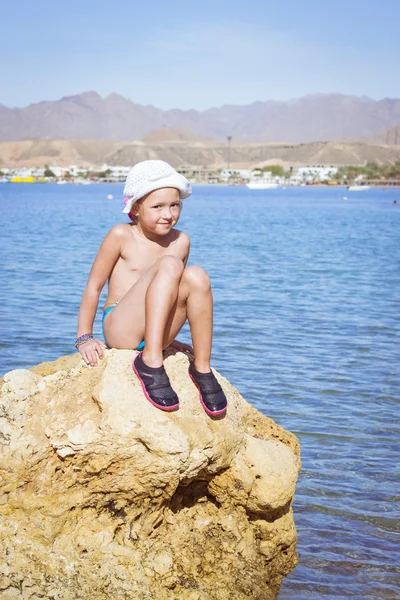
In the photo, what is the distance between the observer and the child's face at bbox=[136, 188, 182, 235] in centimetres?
482

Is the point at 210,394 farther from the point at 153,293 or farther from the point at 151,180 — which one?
A: the point at 151,180

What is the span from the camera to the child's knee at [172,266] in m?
4.26

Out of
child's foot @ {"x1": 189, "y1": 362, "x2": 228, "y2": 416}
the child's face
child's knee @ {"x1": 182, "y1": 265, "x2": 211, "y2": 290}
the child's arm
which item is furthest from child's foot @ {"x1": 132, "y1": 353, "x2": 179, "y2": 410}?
the child's face

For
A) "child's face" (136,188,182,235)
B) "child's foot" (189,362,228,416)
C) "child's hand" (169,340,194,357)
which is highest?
"child's face" (136,188,182,235)

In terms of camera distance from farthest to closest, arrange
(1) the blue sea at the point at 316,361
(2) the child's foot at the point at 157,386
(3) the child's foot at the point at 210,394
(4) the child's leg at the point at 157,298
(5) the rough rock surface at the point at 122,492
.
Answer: (1) the blue sea at the point at 316,361 < (3) the child's foot at the point at 210,394 < (4) the child's leg at the point at 157,298 < (2) the child's foot at the point at 157,386 < (5) the rough rock surface at the point at 122,492

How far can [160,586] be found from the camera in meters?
4.02

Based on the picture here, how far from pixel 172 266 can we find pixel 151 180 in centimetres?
71

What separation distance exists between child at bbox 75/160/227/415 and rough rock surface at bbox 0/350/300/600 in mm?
100

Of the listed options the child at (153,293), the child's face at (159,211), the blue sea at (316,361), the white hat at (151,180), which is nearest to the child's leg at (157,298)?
the child at (153,293)

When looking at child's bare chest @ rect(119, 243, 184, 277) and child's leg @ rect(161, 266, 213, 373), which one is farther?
child's bare chest @ rect(119, 243, 184, 277)

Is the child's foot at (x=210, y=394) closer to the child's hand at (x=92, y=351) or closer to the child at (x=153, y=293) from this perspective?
the child at (x=153, y=293)

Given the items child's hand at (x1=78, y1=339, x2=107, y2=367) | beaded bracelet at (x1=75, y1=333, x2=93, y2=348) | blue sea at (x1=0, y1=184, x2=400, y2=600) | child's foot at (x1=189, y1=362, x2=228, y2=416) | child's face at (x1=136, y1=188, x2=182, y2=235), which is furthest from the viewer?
blue sea at (x1=0, y1=184, x2=400, y2=600)

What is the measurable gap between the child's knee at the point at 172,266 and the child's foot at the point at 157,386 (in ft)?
1.59

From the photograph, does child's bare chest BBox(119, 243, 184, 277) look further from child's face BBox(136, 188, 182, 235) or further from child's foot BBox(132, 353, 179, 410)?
child's foot BBox(132, 353, 179, 410)
